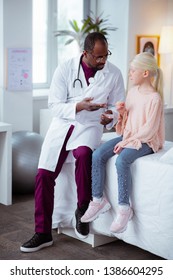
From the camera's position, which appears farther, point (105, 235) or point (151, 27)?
point (151, 27)

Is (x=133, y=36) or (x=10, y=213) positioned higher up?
(x=133, y=36)

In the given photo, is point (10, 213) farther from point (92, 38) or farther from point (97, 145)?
point (92, 38)

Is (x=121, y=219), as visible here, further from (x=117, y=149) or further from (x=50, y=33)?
(x=50, y=33)

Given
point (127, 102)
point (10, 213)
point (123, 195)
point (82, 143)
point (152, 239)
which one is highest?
point (127, 102)

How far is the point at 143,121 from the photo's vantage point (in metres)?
3.01

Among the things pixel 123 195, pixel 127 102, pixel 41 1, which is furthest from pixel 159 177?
pixel 41 1

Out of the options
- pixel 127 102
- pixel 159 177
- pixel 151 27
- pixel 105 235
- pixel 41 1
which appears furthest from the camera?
pixel 151 27

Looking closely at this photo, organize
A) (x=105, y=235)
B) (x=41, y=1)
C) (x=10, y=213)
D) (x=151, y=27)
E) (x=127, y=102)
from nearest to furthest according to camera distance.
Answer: (x=127, y=102) → (x=105, y=235) → (x=10, y=213) → (x=41, y=1) → (x=151, y=27)

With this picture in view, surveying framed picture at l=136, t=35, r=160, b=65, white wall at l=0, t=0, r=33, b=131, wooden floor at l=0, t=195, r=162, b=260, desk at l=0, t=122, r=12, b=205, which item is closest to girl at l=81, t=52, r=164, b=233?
wooden floor at l=0, t=195, r=162, b=260

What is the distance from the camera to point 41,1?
565 centimetres

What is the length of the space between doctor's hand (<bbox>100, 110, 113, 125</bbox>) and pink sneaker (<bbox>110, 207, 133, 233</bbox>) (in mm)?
534

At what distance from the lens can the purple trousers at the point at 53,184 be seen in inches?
126

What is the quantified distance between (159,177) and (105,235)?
68 cm

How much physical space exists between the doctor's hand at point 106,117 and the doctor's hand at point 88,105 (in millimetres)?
70
